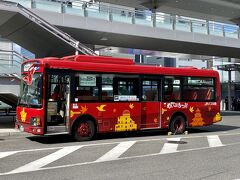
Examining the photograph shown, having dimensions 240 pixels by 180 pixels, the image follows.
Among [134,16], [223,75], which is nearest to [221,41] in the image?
[134,16]

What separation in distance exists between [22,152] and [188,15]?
36782 millimetres

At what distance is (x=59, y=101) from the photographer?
13680mm

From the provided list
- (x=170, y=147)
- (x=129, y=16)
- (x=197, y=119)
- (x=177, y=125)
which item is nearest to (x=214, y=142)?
(x=170, y=147)

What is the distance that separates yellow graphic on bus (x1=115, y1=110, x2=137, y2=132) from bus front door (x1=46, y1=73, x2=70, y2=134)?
7.42 ft

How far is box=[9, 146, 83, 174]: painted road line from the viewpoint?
8858 millimetres

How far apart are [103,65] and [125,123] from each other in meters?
2.42

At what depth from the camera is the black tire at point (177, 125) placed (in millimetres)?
17016

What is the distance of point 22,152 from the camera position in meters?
11.3

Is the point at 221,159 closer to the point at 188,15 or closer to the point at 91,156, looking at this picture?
the point at 91,156

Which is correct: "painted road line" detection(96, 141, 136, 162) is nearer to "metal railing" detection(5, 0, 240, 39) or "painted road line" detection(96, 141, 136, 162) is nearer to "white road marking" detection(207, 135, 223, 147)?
"white road marking" detection(207, 135, 223, 147)

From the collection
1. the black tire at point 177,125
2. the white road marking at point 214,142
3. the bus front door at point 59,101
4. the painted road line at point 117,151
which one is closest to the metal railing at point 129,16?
the bus front door at point 59,101

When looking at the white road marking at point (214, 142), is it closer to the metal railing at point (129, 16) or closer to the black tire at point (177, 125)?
the black tire at point (177, 125)

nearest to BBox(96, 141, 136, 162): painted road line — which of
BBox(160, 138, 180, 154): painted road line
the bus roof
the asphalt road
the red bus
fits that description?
the asphalt road

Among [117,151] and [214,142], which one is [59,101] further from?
[214,142]
